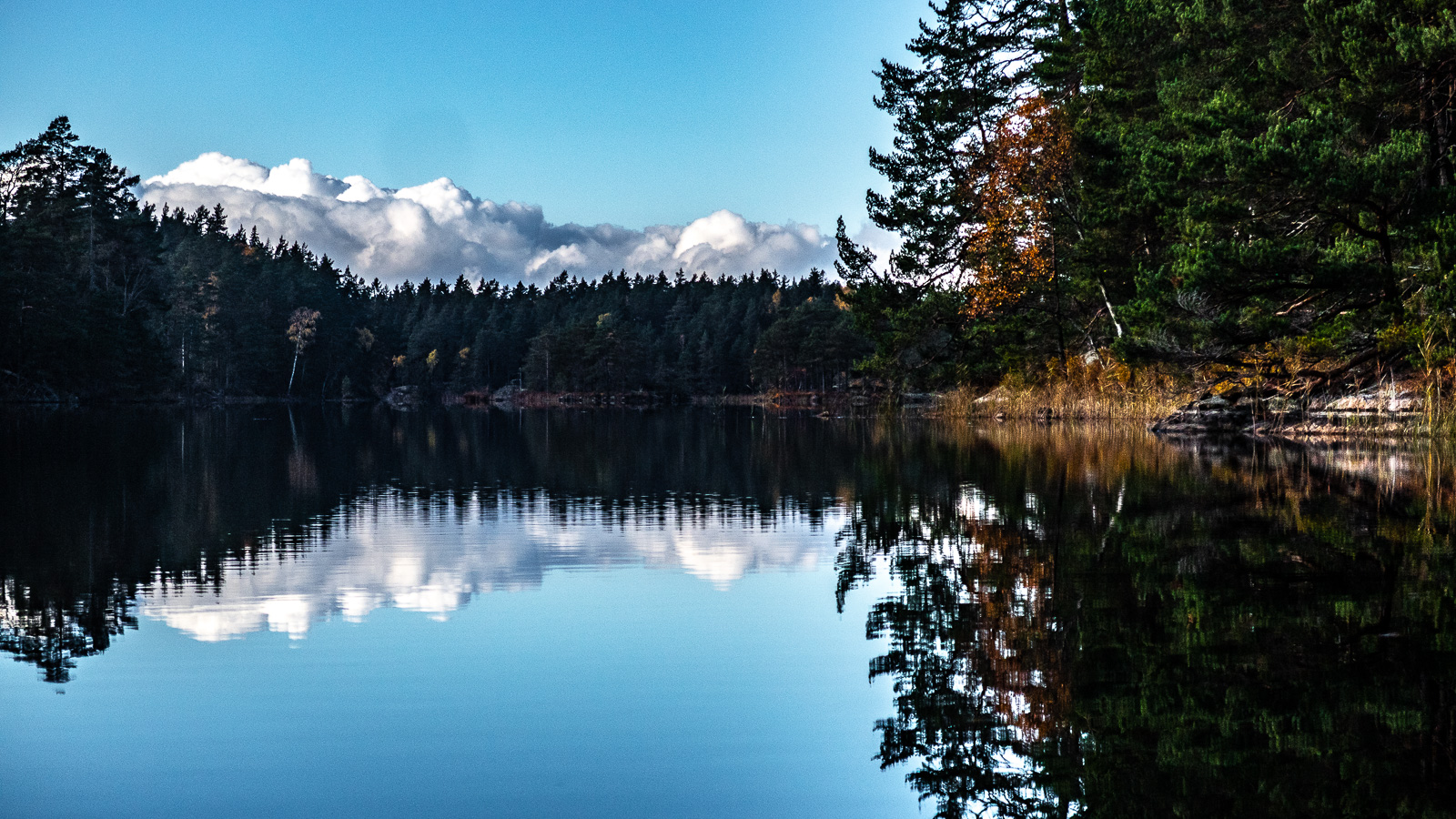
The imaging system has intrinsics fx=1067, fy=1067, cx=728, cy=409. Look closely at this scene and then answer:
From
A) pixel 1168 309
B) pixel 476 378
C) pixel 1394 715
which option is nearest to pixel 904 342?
pixel 1168 309

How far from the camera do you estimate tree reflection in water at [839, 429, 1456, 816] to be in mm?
3727

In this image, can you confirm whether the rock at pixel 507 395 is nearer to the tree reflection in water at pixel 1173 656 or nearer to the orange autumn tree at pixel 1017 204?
the orange autumn tree at pixel 1017 204

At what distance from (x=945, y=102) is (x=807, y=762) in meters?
35.1

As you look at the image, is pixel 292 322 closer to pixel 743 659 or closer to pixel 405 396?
pixel 405 396

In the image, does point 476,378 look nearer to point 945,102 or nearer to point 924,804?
point 945,102

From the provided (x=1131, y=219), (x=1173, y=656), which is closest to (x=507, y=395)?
(x=1131, y=219)

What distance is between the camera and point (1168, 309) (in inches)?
837

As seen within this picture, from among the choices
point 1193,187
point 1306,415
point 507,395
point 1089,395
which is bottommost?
point 1306,415

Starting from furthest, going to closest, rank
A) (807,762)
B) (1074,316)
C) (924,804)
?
(1074,316)
(807,762)
(924,804)

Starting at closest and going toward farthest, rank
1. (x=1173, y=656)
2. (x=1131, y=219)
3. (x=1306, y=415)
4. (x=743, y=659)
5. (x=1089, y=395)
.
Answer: (x=1173, y=656) → (x=743, y=659) → (x=1306, y=415) → (x=1131, y=219) → (x=1089, y=395)

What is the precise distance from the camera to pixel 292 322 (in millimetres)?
108375

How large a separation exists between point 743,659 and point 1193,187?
58.0 feet

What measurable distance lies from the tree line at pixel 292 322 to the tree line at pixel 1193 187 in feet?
35.7

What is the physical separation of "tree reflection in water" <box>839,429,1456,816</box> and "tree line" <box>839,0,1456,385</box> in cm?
756
